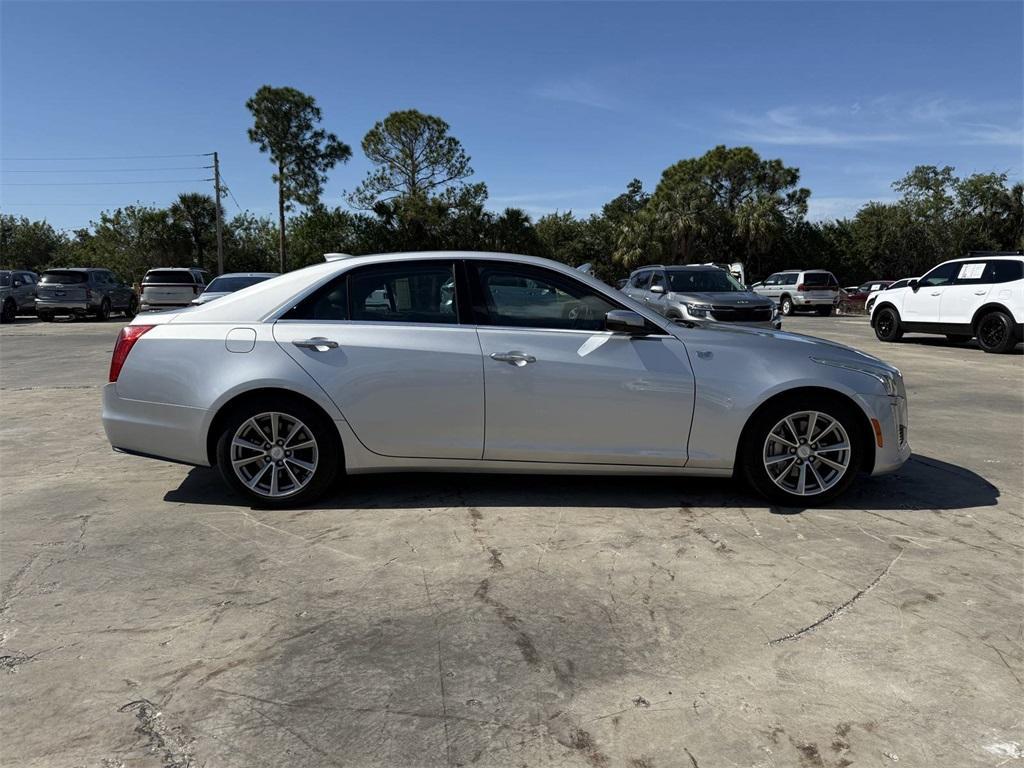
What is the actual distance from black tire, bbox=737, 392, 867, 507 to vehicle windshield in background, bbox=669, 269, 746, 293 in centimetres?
1055

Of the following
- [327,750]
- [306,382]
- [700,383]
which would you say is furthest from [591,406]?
[327,750]

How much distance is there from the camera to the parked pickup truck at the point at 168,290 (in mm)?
20875

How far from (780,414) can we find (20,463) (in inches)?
217

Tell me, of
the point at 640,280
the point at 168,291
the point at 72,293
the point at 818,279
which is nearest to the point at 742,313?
the point at 640,280

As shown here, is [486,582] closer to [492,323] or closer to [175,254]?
[492,323]

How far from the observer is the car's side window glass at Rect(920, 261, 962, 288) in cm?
1467

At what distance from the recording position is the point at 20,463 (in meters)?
5.63

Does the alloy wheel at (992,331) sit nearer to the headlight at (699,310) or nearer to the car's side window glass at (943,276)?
the car's side window glass at (943,276)

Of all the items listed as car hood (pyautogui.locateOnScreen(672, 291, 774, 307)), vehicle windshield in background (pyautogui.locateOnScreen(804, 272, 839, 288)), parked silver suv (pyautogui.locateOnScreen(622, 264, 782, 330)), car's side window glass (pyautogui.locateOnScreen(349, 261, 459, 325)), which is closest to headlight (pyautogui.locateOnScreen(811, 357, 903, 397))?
car's side window glass (pyautogui.locateOnScreen(349, 261, 459, 325))

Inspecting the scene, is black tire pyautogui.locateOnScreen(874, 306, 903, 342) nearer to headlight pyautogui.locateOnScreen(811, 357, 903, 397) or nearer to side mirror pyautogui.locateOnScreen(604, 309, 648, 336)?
headlight pyautogui.locateOnScreen(811, 357, 903, 397)

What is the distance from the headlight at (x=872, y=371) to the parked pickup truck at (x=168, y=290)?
769 inches

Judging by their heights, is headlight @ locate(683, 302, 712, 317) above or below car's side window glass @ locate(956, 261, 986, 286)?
below

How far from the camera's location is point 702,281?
15.1m

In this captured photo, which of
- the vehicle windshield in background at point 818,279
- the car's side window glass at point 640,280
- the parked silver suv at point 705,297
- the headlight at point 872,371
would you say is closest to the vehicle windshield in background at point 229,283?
the parked silver suv at point 705,297
